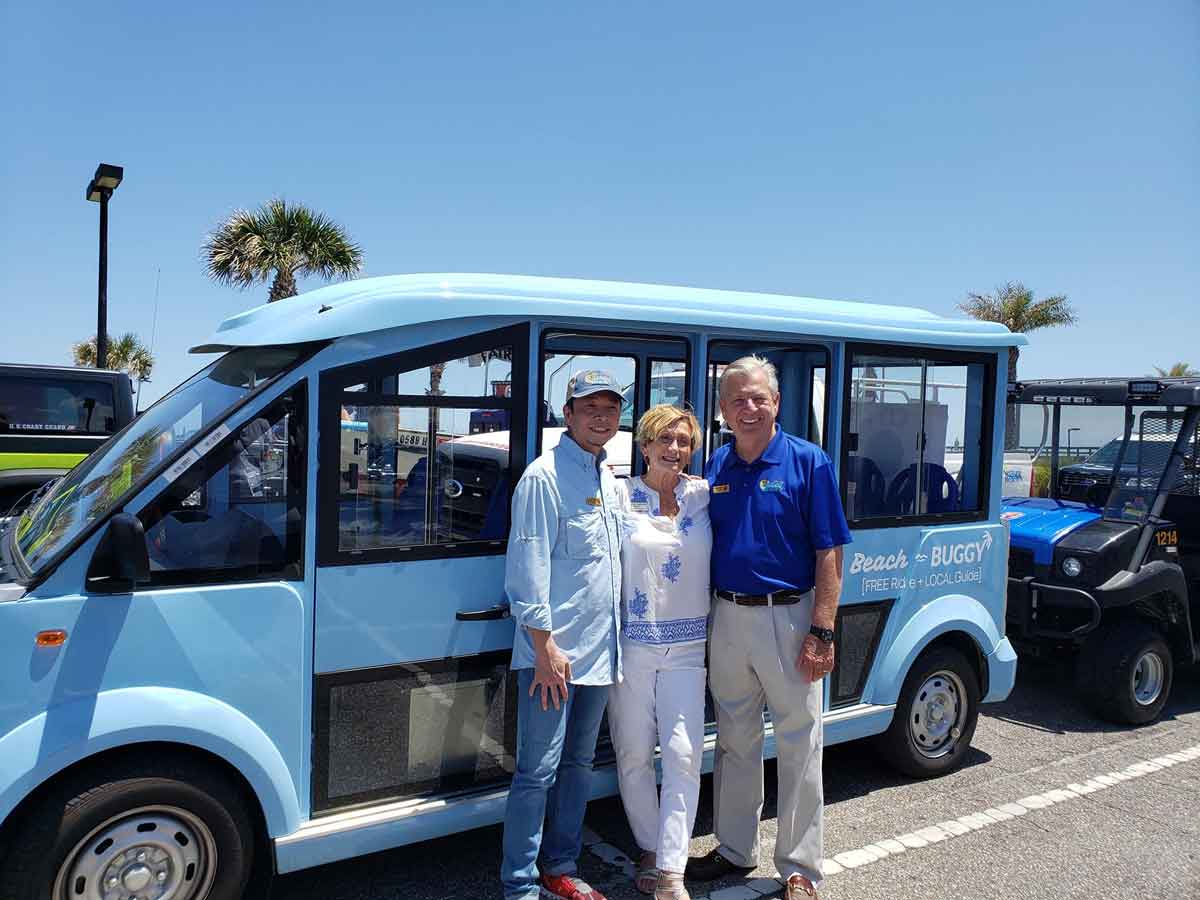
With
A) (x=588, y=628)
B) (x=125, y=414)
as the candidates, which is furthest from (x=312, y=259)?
(x=588, y=628)

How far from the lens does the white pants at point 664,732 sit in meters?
3.55

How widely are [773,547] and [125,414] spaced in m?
7.73

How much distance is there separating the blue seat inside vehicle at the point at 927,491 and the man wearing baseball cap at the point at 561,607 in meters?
2.02

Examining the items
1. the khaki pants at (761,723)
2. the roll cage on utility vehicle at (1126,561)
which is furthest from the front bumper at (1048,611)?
the khaki pants at (761,723)

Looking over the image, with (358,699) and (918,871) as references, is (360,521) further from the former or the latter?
(918,871)

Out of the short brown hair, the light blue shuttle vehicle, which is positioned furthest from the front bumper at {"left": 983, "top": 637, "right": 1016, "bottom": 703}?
the short brown hair

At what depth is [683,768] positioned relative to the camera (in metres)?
3.55

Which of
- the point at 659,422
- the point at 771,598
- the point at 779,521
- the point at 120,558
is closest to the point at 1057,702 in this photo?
the point at 771,598

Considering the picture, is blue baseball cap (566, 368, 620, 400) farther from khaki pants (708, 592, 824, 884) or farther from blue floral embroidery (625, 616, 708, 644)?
khaki pants (708, 592, 824, 884)

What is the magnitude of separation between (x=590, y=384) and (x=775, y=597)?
44.7 inches

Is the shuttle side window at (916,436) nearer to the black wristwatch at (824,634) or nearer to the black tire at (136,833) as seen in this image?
the black wristwatch at (824,634)

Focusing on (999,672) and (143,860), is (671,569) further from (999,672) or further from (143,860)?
(999,672)

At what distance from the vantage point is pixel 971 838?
4395 mm

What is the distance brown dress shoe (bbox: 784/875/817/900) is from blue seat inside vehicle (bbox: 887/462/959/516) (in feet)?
6.44
